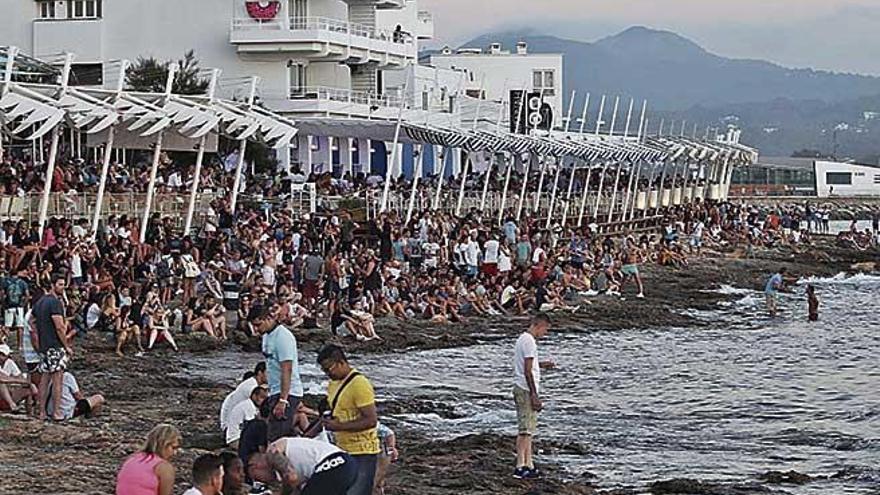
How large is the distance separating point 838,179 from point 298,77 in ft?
294

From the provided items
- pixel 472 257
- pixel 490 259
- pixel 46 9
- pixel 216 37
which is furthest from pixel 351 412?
A: pixel 46 9

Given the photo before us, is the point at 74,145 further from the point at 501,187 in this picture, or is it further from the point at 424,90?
the point at 424,90

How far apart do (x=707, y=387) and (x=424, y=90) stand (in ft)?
158

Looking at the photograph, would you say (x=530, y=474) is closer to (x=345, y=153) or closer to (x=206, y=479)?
(x=206, y=479)

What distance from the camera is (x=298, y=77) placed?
66.4m

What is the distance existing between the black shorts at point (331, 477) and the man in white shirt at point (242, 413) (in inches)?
190

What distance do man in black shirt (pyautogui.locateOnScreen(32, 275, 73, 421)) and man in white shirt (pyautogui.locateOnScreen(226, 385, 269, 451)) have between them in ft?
9.13

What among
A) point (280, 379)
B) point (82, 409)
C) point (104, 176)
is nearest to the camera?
point (280, 379)

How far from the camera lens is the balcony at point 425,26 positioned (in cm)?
9606

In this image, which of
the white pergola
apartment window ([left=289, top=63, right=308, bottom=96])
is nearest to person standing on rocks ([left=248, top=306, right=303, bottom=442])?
the white pergola

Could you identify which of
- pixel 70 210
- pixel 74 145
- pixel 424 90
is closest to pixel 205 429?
pixel 70 210

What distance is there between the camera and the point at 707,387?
30344mm

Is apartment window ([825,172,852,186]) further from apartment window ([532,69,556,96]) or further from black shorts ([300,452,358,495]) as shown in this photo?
black shorts ([300,452,358,495])

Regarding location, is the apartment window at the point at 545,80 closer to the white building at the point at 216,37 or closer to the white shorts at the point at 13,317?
the white building at the point at 216,37
